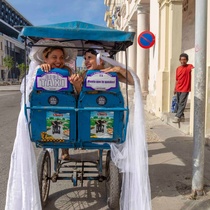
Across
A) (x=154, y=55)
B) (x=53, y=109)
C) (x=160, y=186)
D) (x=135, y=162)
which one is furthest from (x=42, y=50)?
(x=154, y=55)

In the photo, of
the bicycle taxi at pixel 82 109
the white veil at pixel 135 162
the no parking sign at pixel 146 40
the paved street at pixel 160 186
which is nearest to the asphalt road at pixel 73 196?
the paved street at pixel 160 186

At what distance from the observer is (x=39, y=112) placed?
3.27 metres

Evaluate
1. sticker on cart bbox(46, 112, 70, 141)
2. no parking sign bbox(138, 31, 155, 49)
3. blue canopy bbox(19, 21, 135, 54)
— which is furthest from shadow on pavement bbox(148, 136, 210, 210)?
no parking sign bbox(138, 31, 155, 49)

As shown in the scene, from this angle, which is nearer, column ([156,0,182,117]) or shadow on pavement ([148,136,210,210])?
shadow on pavement ([148,136,210,210])

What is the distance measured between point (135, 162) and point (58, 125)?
971 mm

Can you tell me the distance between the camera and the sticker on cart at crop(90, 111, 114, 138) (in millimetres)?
3285

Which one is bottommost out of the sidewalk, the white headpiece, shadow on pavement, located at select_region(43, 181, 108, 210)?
shadow on pavement, located at select_region(43, 181, 108, 210)

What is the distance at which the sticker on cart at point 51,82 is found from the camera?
3.20 meters

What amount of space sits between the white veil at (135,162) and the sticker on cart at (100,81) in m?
0.35

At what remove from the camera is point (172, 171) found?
496 centimetres

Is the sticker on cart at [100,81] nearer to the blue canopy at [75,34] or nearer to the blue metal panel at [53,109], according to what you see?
the blue metal panel at [53,109]

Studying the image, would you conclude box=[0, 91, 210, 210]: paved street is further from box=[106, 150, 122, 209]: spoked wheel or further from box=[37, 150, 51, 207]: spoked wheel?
box=[106, 150, 122, 209]: spoked wheel

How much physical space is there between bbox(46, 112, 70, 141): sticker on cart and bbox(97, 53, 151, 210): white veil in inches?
22.5

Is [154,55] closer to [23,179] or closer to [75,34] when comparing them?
[75,34]
